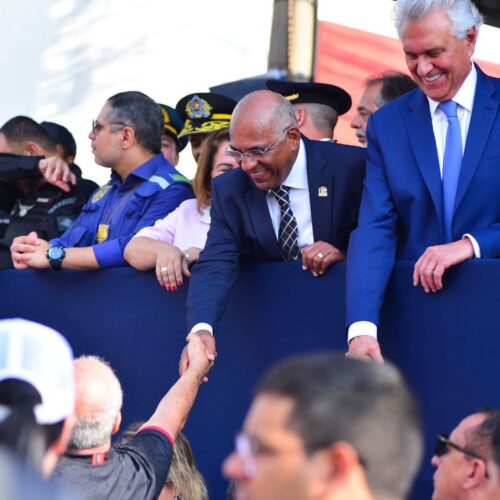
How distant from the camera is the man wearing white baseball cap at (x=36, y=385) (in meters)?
2.16

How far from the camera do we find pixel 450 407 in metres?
4.32

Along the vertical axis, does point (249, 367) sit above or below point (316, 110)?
below

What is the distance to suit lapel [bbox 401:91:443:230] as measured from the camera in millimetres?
4434

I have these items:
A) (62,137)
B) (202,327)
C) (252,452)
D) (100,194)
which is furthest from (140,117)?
(252,452)

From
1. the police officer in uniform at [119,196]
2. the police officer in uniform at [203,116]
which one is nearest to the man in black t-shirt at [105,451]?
the police officer in uniform at [119,196]

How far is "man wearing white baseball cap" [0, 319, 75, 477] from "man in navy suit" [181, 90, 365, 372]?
245 centimetres

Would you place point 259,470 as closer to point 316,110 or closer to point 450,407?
point 450,407

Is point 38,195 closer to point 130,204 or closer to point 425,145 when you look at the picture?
point 130,204

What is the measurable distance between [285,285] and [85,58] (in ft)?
16.1

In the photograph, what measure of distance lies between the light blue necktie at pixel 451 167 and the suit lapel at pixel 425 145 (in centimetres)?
2

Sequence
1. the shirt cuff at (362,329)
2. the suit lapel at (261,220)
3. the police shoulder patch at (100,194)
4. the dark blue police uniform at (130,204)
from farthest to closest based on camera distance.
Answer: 1. the police shoulder patch at (100,194)
2. the dark blue police uniform at (130,204)
3. the suit lapel at (261,220)
4. the shirt cuff at (362,329)

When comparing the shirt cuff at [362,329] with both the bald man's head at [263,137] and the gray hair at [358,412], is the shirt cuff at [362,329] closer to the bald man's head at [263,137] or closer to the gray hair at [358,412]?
the bald man's head at [263,137]

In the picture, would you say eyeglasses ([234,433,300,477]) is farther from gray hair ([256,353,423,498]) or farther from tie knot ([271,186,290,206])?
tie knot ([271,186,290,206])

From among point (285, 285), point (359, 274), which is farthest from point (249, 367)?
point (359, 274)
